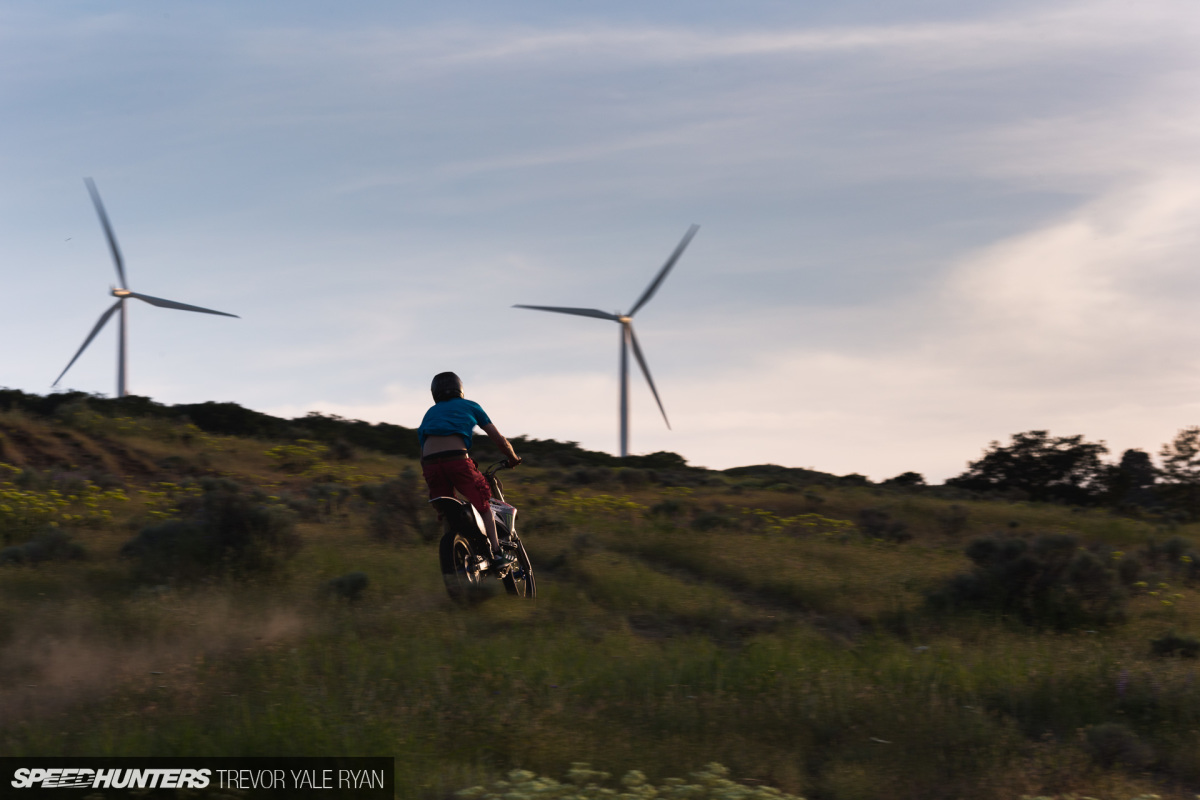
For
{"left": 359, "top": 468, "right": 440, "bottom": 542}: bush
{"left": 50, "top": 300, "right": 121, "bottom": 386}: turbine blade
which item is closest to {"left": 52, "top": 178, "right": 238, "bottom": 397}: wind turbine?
{"left": 50, "top": 300, "right": 121, "bottom": 386}: turbine blade

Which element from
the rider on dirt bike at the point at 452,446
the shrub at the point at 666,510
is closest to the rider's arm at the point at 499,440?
the rider on dirt bike at the point at 452,446

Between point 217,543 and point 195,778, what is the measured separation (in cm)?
704

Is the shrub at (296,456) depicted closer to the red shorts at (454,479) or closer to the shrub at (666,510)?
the shrub at (666,510)

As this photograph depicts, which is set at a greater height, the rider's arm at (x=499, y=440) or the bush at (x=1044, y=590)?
the rider's arm at (x=499, y=440)

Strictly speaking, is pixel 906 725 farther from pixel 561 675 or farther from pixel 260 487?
pixel 260 487

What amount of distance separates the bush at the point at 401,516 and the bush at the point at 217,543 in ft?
9.27

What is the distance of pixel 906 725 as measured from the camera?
7.73 metres

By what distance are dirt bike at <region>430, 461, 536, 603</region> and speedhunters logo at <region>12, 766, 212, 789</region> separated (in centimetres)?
472

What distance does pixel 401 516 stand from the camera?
652 inches

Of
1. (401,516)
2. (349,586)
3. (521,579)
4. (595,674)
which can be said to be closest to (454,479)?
(521,579)

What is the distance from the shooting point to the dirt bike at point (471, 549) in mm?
10602

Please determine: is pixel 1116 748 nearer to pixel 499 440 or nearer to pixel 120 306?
pixel 499 440

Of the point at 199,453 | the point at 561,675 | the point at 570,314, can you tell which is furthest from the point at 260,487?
the point at 570,314

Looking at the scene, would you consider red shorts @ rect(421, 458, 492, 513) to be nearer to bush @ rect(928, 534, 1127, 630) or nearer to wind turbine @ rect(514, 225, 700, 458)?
bush @ rect(928, 534, 1127, 630)
